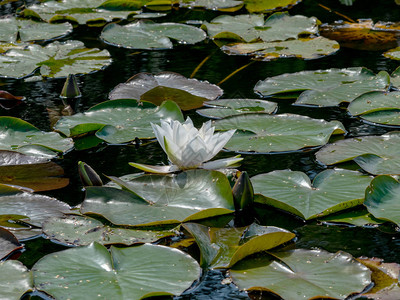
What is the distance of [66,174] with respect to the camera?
286cm

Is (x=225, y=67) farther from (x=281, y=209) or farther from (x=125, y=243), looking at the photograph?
(x=125, y=243)

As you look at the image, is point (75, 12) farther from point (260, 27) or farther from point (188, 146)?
point (188, 146)

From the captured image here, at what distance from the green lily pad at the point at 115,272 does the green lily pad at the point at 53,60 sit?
2.48m

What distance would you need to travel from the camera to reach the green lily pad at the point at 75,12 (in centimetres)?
576

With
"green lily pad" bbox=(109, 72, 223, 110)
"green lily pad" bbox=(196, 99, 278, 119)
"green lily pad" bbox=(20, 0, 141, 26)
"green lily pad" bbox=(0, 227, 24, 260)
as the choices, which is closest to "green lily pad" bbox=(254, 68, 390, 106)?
"green lily pad" bbox=(196, 99, 278, 119)

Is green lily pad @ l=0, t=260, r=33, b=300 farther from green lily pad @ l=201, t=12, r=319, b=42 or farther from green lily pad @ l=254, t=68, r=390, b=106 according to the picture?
green lily pad @ l=201, t=12, r=319, b=42

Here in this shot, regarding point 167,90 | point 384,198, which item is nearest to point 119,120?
point 167,90

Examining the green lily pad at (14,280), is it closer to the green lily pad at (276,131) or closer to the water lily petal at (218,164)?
the water lily petal at (218,164)

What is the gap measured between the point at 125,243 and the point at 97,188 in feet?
1.24

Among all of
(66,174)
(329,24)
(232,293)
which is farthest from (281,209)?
(329,24)

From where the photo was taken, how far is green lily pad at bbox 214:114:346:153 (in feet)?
9.74

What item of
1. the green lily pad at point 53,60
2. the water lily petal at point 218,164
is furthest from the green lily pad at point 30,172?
the green lily pad at point 53,60

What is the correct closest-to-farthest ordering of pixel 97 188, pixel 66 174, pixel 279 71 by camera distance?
pixel 97 188
pixel 66 174
pixel 279 71

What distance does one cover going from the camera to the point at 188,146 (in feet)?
8.31
